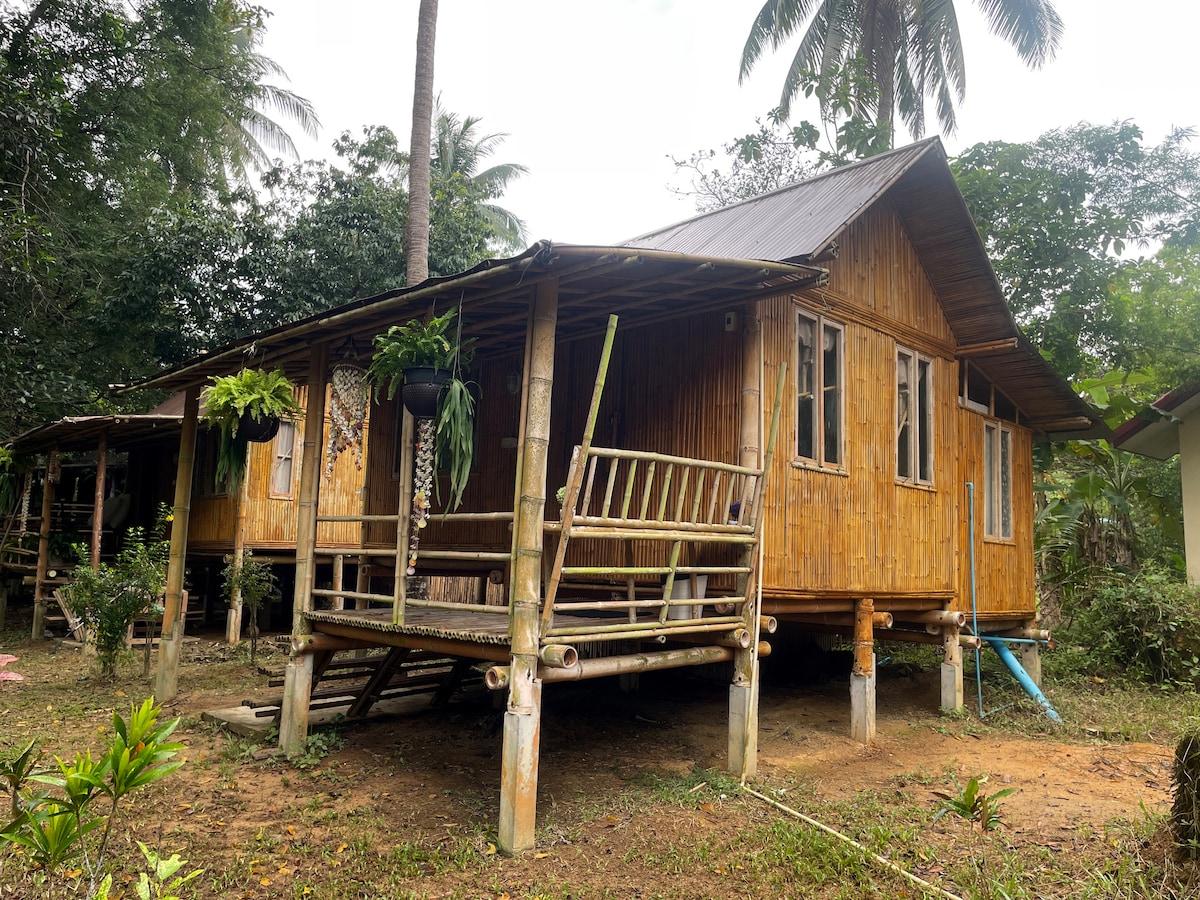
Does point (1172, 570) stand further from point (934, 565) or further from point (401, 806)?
point (401, 806)

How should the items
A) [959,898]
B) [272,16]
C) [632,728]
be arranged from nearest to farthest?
1. [959,898]
2. [632,728]
3. [272,16]

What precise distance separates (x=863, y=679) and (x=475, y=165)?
1029 inches

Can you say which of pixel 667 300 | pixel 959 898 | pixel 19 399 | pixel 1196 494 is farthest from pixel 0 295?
pixel 1196 494

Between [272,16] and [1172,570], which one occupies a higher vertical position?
[272,16]

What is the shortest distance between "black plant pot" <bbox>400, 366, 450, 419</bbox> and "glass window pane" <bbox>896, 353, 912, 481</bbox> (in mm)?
5279

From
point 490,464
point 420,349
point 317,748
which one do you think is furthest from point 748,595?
point 317,748

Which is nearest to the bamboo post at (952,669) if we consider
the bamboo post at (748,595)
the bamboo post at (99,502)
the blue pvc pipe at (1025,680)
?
the blue pvc pipe at (1025,680)

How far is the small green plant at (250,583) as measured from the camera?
12.5 m

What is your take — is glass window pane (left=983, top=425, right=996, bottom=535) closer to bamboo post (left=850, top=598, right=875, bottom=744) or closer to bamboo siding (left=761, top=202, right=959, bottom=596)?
bamboo siding (left=761, top=202, right=959, bottom=596)

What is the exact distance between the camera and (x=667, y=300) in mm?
7219

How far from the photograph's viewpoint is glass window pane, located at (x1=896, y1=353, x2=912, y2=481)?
361 inches

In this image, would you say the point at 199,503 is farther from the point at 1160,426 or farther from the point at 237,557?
the point at 1160,426

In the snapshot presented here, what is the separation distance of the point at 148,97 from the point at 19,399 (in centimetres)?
788

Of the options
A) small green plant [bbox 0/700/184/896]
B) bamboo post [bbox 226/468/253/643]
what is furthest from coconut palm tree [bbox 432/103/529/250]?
small green plant [bbox 0/700/184/896]
